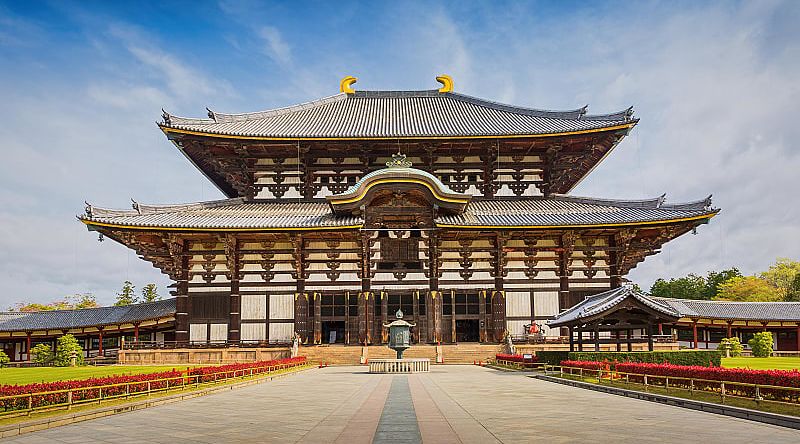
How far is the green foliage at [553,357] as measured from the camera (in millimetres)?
29331

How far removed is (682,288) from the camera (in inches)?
3627

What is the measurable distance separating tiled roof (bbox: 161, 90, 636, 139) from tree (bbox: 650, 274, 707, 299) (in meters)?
51.8

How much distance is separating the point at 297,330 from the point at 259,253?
220 inches

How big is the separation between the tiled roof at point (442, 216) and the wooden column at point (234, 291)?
169 cm

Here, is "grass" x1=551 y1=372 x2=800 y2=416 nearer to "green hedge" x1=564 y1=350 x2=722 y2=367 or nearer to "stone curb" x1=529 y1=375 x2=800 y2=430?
"stone curb" x1=529 y1=375 x2=800 y2=430

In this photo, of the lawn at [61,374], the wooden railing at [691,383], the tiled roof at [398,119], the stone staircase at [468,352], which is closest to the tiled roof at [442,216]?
the tiled roof at [398,119]

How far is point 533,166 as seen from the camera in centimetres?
4675

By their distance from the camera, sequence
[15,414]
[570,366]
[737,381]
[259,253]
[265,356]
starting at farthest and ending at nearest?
[259,253], [265,356], [570,366], [737,381], [15,414]

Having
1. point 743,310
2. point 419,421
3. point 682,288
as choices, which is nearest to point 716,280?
point 682,288

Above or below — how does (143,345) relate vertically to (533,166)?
below

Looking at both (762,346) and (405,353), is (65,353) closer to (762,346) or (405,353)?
(405,353)

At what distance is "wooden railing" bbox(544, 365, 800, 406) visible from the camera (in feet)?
50.5

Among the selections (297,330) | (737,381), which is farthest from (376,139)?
(737,381)

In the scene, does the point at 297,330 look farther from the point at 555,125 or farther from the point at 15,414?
the point at 15,414
